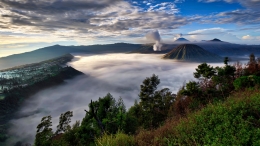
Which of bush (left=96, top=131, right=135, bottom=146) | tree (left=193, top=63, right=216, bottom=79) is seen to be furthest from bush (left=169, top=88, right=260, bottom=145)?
tree (left=193, top=63, right=216, bottom=79)

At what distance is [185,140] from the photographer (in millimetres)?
6289

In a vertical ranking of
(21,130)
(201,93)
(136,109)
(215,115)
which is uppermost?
(215,115)

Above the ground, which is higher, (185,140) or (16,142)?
(185,140)

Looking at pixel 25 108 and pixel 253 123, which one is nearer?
pixel 253 123

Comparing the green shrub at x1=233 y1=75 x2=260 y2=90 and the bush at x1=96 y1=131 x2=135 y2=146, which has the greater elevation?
the green shrub at x1=233 y1=75 x2=260 y2=90

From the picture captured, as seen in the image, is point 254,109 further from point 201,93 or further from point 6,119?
point 6,119

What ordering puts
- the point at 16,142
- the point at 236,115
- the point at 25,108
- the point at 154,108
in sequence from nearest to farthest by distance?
the point at 236,115, the point at 154,108, the point at 16,142, the point at 25,108

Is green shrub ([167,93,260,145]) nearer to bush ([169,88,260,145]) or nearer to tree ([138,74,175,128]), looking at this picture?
bush ([169,88,260,145])

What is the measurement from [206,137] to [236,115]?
7.04 feet

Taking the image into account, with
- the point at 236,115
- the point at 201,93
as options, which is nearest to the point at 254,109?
the point at 236,115

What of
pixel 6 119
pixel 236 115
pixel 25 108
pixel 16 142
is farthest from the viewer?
pixel 25 108

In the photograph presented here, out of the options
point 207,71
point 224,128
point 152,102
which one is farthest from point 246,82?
point 152,102

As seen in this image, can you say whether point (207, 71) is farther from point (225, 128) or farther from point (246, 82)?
point (225, 128)

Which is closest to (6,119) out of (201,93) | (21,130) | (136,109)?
(21,130)
